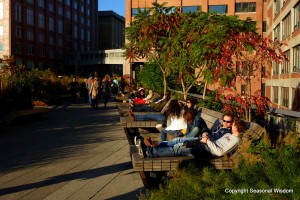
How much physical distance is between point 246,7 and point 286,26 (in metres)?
19.1

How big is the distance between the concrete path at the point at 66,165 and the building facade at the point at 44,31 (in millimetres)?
52625

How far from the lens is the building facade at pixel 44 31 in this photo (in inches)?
2368

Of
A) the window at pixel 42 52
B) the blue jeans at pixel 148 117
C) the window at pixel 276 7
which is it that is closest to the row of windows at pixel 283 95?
the window at pixel 276 7

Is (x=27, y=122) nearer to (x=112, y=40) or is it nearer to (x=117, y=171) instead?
(x=117, y=171)

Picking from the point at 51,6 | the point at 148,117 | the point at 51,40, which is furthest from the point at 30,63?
the point at 148,117

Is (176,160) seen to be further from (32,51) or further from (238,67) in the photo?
(32,51)

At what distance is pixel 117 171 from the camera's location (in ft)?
22.6

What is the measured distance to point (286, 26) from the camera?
34.3 meters

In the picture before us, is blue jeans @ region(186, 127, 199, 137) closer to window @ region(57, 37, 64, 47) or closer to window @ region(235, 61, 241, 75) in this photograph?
window @ region(235, 61, 241, 75)

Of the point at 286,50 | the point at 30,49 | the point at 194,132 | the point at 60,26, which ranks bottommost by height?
the point at 194,132

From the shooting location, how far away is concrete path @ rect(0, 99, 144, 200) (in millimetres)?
5668

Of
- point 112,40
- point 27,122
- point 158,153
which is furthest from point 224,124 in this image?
point 112,40

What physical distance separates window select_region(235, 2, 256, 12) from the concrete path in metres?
44.5

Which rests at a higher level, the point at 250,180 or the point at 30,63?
the point at 30,63
